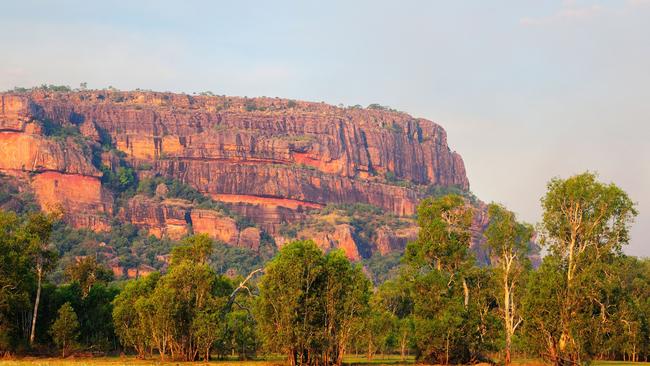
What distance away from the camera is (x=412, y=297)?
79688mm

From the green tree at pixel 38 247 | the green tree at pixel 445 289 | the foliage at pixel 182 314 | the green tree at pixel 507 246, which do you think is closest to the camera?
the foliage at pixel 182 314

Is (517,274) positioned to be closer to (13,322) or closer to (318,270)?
(318,270)

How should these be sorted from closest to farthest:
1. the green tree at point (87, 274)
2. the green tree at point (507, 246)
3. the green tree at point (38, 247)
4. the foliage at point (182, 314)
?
the foliage at point (182, 314) < the green tree at point (38, 247) < the green tree at point (507, 246) < the green tree at point (87, 274)

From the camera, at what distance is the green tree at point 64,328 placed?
80938 mm

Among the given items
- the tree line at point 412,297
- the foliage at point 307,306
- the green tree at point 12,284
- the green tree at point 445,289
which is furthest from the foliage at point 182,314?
the green tree at point 445,289

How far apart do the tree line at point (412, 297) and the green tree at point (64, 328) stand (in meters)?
0.13

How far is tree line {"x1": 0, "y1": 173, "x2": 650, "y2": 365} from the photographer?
66688 mm

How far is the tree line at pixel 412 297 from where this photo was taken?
219 ft

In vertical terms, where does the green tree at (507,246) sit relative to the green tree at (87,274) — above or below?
above

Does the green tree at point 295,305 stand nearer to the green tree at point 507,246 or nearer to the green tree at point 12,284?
the green tree at point 507,246

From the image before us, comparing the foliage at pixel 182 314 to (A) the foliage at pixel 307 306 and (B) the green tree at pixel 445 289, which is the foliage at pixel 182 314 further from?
(B) the green tree at pixel 445 289

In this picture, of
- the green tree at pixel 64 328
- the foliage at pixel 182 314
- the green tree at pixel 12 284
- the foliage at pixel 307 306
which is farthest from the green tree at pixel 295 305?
the green tree at pixel 12 284

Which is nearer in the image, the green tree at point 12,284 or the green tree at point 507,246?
the green tree at point 12,284

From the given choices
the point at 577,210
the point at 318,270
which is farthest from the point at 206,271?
the point at 577,210
